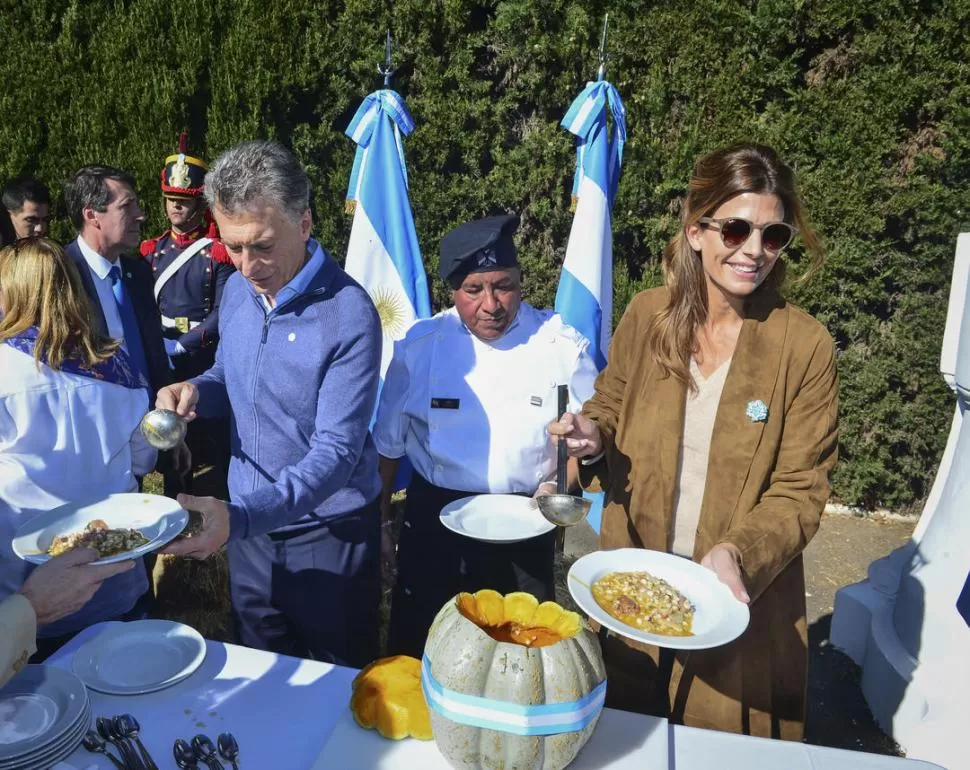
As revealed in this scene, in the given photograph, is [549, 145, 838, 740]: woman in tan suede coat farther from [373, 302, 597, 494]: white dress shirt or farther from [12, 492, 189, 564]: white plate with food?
[12, 492, 189, 564]: white plate with food

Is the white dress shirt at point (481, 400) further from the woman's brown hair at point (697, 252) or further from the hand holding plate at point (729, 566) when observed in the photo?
the hand holding plate at point (729, 566)

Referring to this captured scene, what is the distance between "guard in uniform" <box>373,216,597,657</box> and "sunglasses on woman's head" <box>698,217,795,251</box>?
2.83 ft

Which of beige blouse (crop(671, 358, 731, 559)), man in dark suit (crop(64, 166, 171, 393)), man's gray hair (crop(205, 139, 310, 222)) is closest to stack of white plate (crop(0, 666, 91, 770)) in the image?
man's gray hair (crop(205, 139, 310, 222))

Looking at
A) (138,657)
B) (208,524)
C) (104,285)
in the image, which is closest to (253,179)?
(208,524)

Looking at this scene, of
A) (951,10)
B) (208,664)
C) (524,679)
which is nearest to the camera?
(524,679)

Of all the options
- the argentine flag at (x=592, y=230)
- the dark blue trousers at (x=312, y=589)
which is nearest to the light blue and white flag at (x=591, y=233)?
the argentine flag at (x=592, y=230)

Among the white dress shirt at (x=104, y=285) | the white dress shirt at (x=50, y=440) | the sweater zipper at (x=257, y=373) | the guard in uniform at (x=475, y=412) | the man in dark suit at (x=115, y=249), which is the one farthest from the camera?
the man in dark suit at (x=115, y=249)

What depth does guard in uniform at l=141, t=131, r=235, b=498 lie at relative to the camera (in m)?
4.98

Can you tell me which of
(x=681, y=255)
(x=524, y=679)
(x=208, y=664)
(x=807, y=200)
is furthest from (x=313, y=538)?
(x=807, y=200)

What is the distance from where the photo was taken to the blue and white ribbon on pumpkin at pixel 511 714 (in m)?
1.32

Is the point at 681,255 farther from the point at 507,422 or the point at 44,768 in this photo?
the point at 44,768

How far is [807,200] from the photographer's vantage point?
518cm

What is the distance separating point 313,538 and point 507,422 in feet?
2.68

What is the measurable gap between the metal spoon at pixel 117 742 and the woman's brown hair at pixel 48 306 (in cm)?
139
